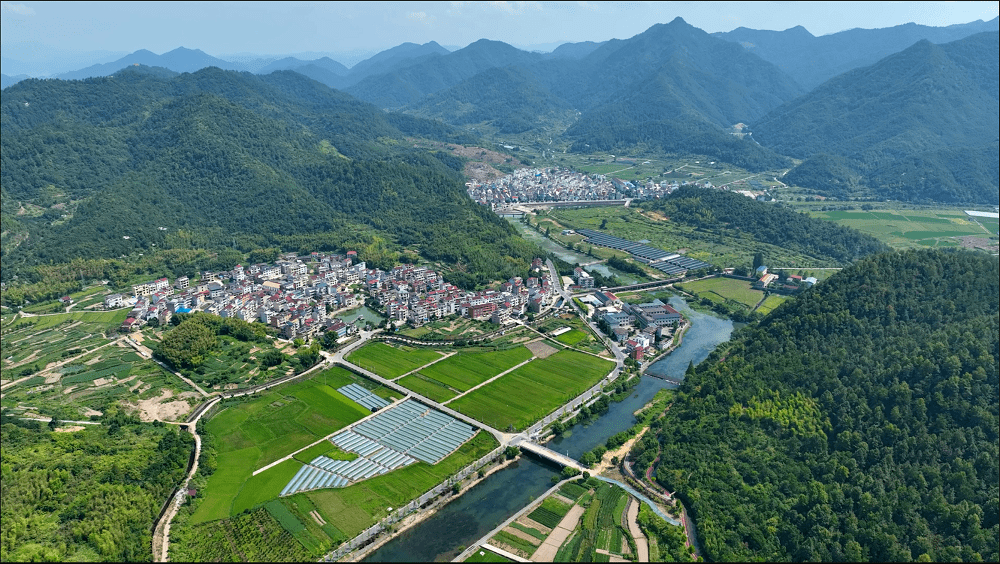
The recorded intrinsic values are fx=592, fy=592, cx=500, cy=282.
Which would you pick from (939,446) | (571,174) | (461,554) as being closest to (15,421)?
(461,554)

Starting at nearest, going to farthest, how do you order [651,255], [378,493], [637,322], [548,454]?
[378,493] → [548,454] → [637,322] → [651,255]

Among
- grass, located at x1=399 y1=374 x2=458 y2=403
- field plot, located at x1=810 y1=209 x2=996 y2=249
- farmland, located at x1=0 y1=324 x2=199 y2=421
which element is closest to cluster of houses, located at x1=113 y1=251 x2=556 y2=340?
farmland, located at x1=0 y1=324 x2=199 y2=421

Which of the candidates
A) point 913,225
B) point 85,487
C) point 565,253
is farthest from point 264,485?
point 913,225

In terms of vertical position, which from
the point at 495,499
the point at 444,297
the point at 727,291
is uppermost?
the point at 444,297

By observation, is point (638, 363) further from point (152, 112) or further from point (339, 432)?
point (152, 112)

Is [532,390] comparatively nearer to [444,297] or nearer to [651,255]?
[444,297]

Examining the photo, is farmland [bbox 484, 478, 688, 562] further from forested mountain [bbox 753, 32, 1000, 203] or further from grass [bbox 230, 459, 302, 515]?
forested mountain [bbox 753, 32, 1000, 203]

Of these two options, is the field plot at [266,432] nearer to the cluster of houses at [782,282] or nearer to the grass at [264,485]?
the grass at [264,485]
